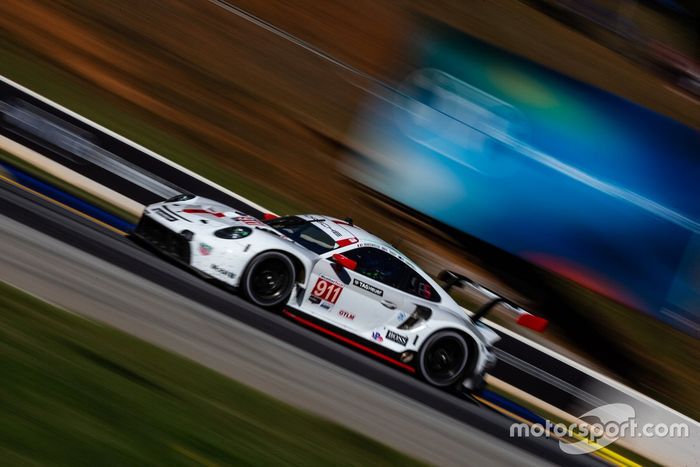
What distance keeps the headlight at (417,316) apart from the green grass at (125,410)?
3.11m

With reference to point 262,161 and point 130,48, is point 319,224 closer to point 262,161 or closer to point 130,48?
point 262,161

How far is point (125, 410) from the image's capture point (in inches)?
211

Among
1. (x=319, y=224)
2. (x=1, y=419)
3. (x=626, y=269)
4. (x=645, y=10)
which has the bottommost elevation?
(x=1, y=419)

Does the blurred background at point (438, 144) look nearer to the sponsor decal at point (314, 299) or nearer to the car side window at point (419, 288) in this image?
the car side window at point (419, 288)

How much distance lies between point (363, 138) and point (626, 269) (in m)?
4.30

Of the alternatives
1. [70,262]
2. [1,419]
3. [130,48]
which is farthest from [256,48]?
[1,419]

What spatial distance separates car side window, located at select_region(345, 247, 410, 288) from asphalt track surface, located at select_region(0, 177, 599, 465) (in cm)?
91

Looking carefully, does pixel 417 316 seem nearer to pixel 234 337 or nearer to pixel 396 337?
pixel 396 337

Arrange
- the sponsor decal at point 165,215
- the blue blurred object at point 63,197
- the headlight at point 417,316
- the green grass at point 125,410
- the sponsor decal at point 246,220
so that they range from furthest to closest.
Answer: the blue blurred object at point 63,197
the headlight at point 417,316
the sponsor decal at point 246,220
the sponsor decal at point 165,215
the green grass at point 125,410

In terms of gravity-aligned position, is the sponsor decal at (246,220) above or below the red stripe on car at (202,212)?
above

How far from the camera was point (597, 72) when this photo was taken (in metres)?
18.4

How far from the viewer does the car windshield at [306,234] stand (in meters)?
9.72

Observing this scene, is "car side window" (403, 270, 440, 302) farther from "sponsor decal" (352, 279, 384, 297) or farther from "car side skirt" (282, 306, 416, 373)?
"car side skirt" (282, 306, 416, 373)

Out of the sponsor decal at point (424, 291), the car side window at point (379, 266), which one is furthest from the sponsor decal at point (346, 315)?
the sponsor decal at point (424, 291)
